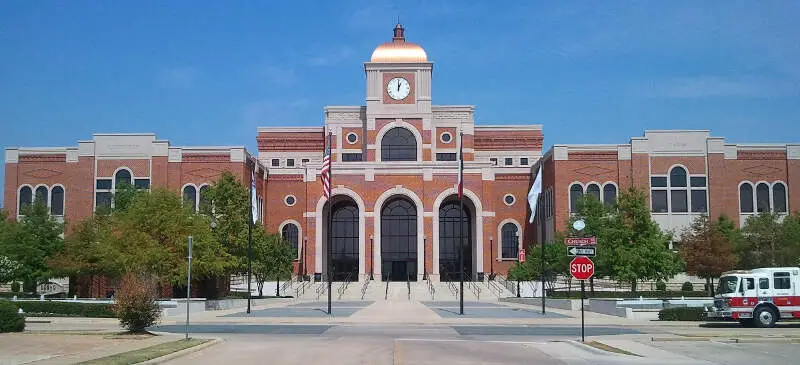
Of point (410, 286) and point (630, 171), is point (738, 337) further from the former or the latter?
point (630, 171)

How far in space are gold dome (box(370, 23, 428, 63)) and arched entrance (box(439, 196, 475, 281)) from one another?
580 inches

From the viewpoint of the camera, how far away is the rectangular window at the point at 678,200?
7212 cm

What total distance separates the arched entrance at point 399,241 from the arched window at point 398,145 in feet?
15.6

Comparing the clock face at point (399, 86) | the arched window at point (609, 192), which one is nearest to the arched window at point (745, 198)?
the arched window at point (609, 192)

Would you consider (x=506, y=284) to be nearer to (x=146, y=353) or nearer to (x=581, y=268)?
(x=581, y=268)

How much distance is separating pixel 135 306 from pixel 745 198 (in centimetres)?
6166

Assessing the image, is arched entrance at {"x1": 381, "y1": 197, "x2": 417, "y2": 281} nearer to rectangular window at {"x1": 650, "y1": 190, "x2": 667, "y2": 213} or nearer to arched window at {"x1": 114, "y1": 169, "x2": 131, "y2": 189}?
rectangular window at {"x1": 650, "y1": 190, "x2": 667, "y2": 213}

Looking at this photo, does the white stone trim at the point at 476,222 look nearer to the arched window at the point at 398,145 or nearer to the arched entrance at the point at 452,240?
the arched entrance at the point at 452,240

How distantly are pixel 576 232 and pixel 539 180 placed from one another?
15.7m

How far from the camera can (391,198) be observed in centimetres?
7756

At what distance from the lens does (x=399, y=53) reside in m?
81.8

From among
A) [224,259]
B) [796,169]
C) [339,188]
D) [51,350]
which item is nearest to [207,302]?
[224,259]

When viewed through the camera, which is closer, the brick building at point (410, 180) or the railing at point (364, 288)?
the railing at point (364, 288)

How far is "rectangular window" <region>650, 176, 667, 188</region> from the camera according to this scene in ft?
237
